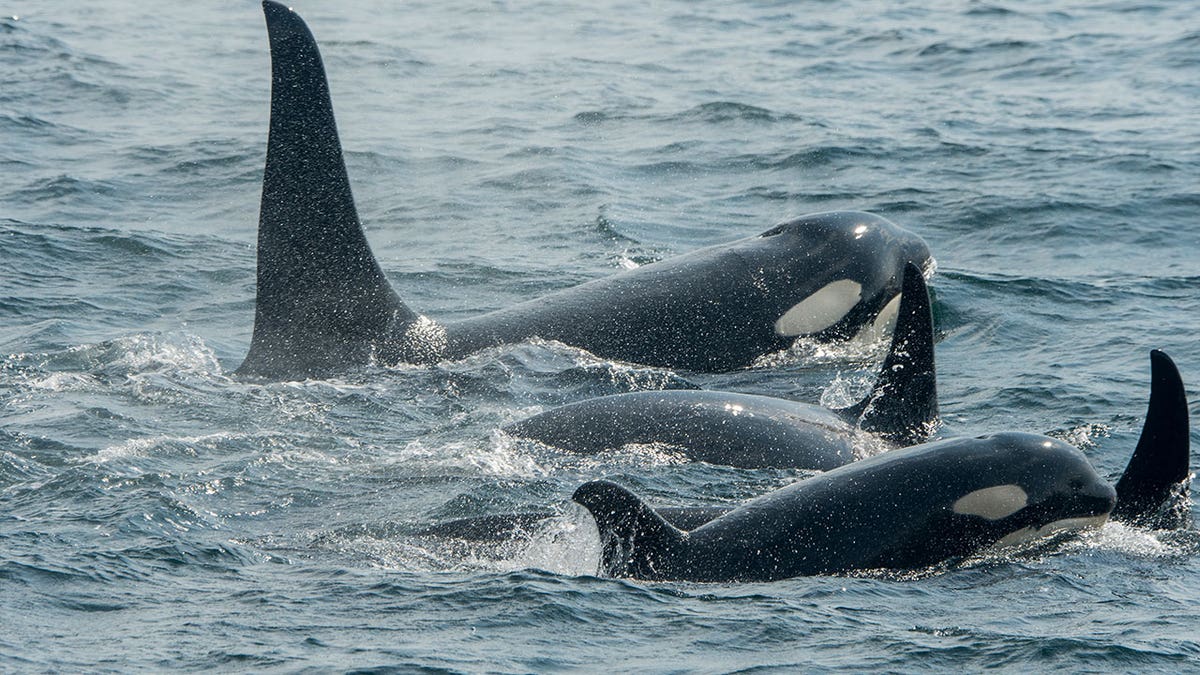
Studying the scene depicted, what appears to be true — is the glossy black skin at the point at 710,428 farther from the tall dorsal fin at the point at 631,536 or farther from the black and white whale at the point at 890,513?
the tall dorsal fin at the point at 631,536

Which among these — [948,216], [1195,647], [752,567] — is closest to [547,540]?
[752,567]

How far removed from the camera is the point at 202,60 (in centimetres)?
2917

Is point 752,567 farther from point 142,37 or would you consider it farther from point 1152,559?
point 142,37

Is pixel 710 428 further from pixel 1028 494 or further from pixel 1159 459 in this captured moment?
pixel 1159 459

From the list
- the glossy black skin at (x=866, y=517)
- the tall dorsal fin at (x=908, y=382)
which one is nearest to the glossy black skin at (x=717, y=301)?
the tall dorsal fin at (x=908, y=382)

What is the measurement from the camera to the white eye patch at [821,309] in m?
13.9

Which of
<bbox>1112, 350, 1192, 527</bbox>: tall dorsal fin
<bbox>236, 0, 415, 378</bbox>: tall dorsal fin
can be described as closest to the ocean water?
<bbox>1112, 350, 1192, 527</bbox>: tall dorsal fin

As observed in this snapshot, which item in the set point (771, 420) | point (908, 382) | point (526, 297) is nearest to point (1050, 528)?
point (908, 382)

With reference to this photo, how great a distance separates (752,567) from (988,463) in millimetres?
1505

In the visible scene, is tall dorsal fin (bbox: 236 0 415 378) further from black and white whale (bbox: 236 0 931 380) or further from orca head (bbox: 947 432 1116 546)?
orca head (bbox: 947 432 1116 546)

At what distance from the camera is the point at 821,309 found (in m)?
14.0

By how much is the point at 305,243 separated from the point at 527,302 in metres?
1.94

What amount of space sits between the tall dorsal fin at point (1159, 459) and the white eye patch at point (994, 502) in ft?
3.30

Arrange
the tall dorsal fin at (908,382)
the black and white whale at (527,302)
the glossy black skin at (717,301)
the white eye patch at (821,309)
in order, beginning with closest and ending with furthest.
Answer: the tall dorsal fin at (908,382) → the black and white whale at (527,302) → the glossy black skin at (717,301) → the white eye patch at (821,309)
